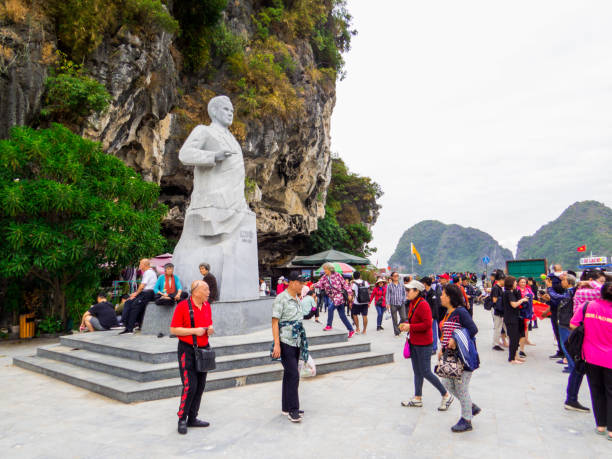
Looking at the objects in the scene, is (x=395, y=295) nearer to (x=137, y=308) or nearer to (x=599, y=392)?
(x=137, y=308)

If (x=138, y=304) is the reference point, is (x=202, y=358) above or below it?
below

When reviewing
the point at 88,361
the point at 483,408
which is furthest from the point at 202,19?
the point at 483,408

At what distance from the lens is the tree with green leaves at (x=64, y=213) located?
891 cm

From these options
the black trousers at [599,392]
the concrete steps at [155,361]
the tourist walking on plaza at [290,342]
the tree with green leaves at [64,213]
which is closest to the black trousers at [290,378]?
the tourist walking on plaza at [290,342]

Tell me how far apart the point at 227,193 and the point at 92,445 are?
16.7ft

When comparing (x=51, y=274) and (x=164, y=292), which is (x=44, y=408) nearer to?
(x=164, y=292)

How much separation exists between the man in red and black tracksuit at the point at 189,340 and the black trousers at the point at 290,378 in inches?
32.8

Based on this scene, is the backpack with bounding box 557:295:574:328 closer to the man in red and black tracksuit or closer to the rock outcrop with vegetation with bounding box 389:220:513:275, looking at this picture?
the man in red and black tracksuit

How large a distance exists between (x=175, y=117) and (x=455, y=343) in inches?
664

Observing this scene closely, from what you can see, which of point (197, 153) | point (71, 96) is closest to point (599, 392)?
point (197, 153)

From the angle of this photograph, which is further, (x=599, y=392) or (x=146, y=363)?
(x=146, y=363)

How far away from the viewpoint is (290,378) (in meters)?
4.22

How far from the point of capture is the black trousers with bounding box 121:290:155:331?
7.63 meters

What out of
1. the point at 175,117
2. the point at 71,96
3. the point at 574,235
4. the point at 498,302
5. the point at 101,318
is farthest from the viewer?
the point at 574,235
